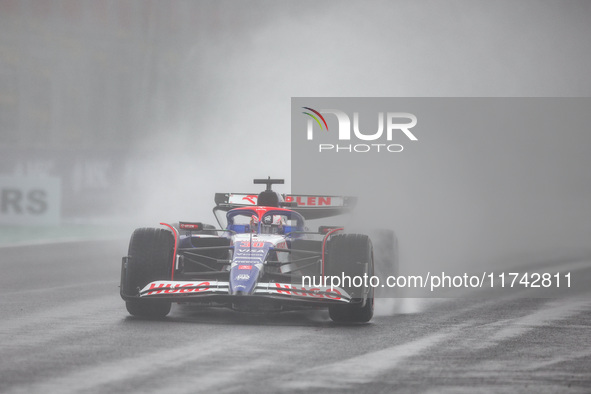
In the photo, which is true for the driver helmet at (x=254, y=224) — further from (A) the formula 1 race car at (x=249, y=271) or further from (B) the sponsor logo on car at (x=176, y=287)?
(B) the sponsor logo on car at (x=176, y=287)

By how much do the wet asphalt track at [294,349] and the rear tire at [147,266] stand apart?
230 mm

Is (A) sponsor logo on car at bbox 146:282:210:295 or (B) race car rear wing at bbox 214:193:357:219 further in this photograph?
(B) race car rear wing at bbox 214:193:357:219

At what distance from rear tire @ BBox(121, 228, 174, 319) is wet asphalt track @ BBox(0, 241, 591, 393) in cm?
23

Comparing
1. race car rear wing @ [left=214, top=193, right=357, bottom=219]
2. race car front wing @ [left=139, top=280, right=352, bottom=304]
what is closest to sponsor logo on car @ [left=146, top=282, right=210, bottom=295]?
race car front wing @ [left=139, top=280, right=352, bottom=304]

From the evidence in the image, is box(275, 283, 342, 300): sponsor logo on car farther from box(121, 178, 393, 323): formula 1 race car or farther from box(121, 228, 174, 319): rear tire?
box(121, 228, 174, 319): rear tire

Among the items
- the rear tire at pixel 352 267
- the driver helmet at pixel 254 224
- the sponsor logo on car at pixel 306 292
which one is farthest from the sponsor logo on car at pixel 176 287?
the driver helmet at pixel 254 224

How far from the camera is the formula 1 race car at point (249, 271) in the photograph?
8.64 meters

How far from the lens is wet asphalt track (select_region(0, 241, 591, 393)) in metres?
5.83

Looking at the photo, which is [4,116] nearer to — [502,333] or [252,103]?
[252,103]

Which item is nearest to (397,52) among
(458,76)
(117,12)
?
(458,76)

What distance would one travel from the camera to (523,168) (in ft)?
110

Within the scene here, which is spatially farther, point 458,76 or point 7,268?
point 458,76

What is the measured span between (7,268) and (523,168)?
21958 millimetres

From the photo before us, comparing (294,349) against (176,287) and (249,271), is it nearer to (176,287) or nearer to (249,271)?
(249,271)
